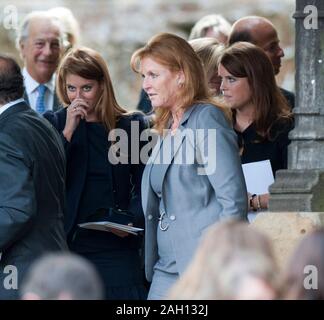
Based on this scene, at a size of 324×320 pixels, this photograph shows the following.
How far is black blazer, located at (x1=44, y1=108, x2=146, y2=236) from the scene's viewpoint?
9.88m

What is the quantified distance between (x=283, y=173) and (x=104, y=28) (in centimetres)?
1186

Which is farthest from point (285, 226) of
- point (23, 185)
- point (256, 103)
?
point (23, 185)

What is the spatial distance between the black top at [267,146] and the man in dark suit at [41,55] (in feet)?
6.72

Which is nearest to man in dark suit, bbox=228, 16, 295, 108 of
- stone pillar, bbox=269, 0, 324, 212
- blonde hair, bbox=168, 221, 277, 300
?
stone pillar, bbox=269, 0, 324, 212

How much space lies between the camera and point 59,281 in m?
6.04

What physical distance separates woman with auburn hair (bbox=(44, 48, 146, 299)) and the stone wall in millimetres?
9199

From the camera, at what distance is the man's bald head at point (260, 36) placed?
11461 mm

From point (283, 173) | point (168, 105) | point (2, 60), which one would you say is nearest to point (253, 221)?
point (283, 173)

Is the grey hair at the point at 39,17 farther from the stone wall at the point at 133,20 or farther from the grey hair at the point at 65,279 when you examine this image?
the stone wall at the point at 133,20

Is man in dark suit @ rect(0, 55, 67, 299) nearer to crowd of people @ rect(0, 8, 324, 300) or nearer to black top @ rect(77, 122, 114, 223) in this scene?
crowd of people @ rect(0, 8, 324, 300)

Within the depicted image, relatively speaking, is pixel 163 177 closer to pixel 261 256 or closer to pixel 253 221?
pixel 253 221

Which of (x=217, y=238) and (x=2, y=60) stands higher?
(x=2, y=60)

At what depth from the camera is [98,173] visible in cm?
996

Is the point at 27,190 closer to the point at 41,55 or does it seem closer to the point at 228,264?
the point at 228,264
